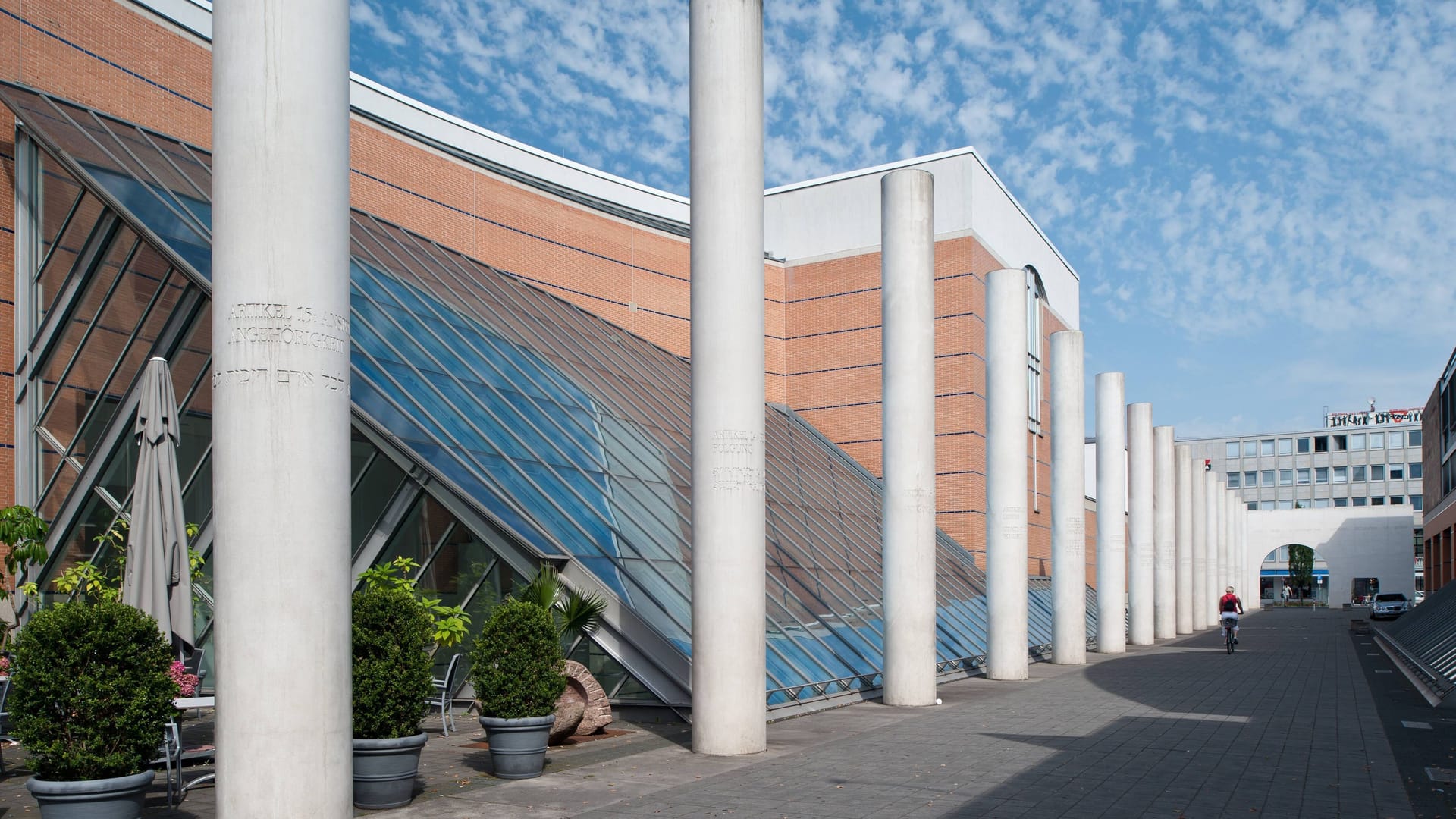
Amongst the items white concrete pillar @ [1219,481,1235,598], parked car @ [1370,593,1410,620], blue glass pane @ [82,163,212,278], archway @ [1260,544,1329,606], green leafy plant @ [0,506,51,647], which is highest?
blue glass pane @ [82,163,212,278]

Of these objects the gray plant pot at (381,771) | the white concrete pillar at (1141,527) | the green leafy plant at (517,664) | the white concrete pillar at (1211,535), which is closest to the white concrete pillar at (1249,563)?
the white concrete pillar at (1211,535)

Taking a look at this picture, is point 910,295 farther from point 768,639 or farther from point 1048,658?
point 1048,658

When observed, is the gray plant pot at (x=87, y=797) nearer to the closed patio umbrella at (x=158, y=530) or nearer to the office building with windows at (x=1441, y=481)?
the closed patio umbrella at (x=158, y=530)

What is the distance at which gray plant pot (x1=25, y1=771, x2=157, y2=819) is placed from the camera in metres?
7.16

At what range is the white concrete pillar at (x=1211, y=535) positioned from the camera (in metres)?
54.1

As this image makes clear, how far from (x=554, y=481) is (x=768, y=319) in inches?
801

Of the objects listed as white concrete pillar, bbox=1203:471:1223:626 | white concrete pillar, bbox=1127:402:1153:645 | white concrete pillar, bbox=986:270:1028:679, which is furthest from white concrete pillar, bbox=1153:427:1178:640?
white concrete pillar, bbox=986:270:1028:679

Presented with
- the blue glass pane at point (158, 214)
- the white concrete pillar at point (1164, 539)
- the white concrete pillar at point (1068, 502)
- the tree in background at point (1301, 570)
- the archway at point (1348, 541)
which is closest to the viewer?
the blue glass pane at point (158, 214)

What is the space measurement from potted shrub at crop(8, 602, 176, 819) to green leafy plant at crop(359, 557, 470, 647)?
3762 mm

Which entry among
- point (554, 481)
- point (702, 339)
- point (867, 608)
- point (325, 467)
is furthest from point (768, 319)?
point (325, 467)

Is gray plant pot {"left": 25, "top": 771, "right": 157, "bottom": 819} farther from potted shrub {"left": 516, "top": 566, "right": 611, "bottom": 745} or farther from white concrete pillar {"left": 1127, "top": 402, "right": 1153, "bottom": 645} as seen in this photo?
white concrete pillar {"left": 1127, "top": 402, "right": 1153, "bottom": 645}

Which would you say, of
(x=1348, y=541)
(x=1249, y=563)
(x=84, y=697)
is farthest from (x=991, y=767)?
(x=1348, y=541)

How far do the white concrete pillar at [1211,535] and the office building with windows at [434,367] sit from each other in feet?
91.1

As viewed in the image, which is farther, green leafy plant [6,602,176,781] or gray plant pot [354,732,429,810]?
gray plant pot [354,732,429,810]
